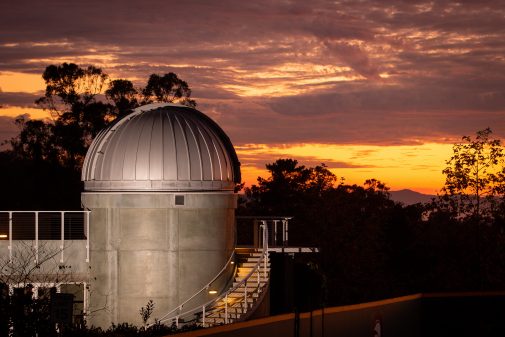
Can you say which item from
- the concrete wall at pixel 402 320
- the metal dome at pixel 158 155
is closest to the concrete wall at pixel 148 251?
the metal dome at pixel 158 155

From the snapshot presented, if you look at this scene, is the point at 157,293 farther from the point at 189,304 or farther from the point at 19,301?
the point at 19,301

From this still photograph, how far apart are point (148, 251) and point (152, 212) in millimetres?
1224

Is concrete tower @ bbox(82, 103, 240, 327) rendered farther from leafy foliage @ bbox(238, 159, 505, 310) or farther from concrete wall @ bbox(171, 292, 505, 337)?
leafy foliage @ bbox(238, 159, 505, 310)

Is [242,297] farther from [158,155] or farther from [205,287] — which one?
[158,155]

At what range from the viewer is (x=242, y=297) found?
103 feet

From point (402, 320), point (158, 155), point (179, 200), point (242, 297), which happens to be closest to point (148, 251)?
point (179, 200)

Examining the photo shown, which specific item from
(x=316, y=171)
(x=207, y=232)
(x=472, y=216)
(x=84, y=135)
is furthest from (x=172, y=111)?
(x=316, y=171)

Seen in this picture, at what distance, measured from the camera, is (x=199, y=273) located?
3225 centimetres

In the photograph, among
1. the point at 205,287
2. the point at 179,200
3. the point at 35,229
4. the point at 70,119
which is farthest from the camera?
the point at 70,119

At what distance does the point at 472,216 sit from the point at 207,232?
20.3 metres

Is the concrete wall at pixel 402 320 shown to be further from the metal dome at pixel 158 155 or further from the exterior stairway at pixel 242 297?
the metal dome at pixel 158 155

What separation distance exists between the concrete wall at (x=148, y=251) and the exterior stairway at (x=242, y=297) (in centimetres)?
106

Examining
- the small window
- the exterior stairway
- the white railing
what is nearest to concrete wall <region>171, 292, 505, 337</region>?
the exterior stairway

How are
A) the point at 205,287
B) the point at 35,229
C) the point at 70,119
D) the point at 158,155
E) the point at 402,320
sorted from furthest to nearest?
the point at 70,119 → the point at 35,229 → the point at 205,287 → the point at 158,155 → the point at 402,320
